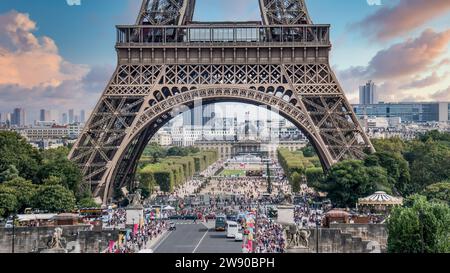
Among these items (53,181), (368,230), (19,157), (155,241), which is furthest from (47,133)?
(368,230)

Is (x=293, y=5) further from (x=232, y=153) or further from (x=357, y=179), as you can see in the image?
(x=232, y=153)

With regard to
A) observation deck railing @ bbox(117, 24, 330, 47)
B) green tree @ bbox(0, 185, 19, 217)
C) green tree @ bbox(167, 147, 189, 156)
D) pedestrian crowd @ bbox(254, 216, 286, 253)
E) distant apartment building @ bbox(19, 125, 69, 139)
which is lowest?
pedestrian crowd @ bbox(254, 216, 286, 253)

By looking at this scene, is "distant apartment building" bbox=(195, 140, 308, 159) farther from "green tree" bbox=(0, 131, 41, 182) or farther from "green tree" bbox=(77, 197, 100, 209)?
"green tree" bbox=(77, 197, 100, 209)

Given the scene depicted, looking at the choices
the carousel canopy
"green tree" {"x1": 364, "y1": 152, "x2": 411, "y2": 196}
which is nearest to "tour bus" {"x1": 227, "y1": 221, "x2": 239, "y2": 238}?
the carousel canopy

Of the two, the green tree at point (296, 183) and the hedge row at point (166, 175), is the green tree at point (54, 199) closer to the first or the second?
the hedge row at point (166, 175)

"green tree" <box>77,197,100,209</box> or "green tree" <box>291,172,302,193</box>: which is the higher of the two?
"green tree" <box>77,197,100,209</box>

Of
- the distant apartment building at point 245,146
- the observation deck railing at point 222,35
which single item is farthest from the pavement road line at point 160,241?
the distant apartment building at point 245,146

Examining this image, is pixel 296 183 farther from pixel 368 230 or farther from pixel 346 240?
pixel 346 240
